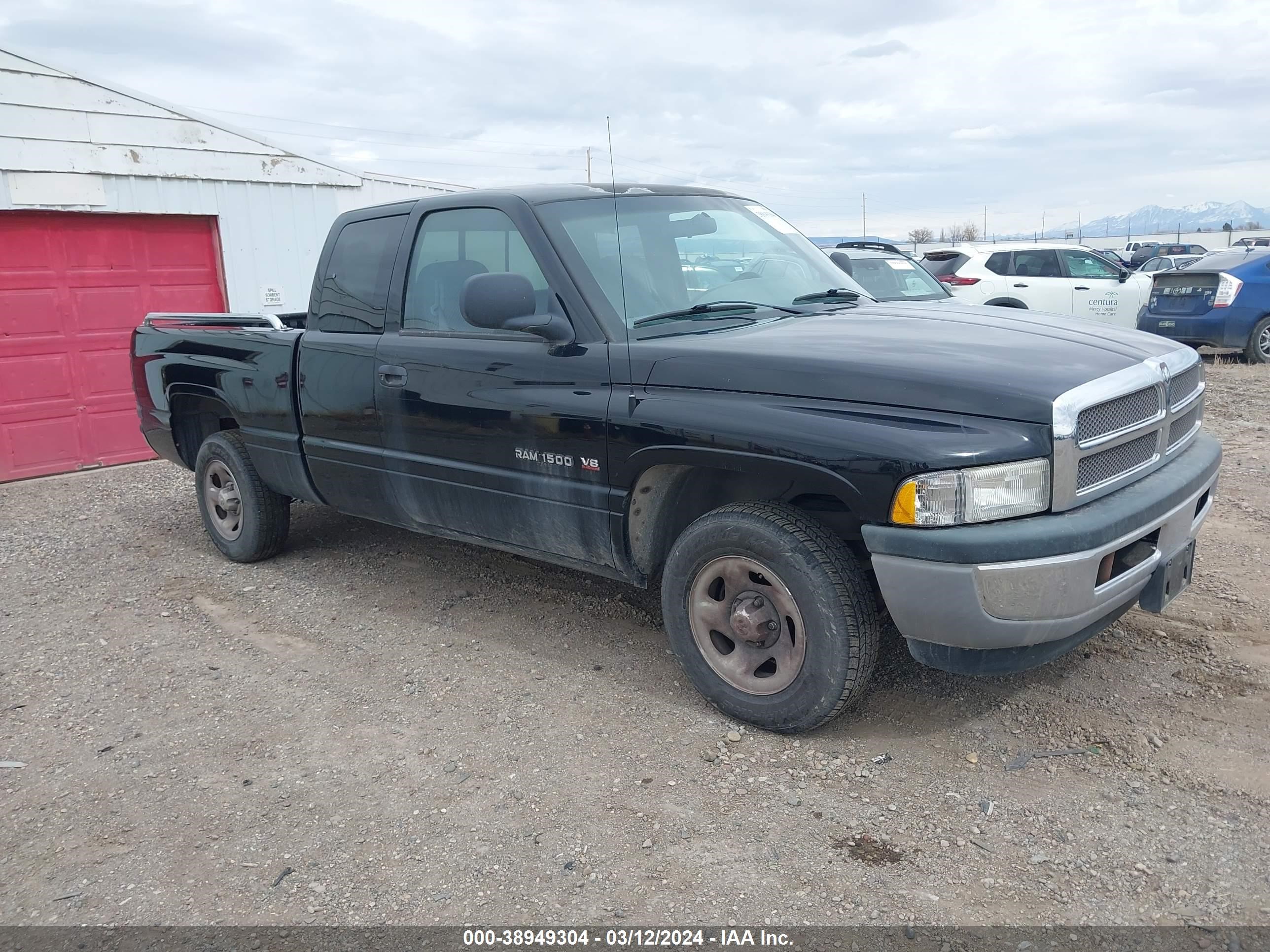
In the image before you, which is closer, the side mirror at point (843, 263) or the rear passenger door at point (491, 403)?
the rear passenger door at point (491, 403)

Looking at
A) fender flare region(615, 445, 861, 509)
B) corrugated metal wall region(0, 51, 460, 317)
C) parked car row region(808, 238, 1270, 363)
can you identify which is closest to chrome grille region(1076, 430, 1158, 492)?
fender flare region(615, 445, 861, 509)

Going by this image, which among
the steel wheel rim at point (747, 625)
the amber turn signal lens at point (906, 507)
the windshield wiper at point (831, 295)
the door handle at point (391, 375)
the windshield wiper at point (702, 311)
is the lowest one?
the steel wheel rim at point (747, 625)

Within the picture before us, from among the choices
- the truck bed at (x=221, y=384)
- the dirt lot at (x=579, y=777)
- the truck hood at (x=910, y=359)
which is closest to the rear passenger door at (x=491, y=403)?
the truck hood at (x=910, y=359)

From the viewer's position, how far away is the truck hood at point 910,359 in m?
2.99

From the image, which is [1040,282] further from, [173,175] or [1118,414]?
[1118,414]

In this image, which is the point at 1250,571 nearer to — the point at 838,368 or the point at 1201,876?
the point at 1201,876

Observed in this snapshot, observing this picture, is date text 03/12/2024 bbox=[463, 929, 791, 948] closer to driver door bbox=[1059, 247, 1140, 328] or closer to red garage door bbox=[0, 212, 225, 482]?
red garage door bbox=[0, 212, 225, 482]

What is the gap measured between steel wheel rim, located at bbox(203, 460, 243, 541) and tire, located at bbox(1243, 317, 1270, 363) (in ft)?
39.0

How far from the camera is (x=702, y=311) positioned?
3.90 m

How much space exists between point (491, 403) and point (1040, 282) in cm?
1145

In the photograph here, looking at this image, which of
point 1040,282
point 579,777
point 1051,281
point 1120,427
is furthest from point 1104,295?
point 579,777

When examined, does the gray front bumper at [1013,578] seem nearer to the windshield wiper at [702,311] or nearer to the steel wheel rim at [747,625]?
the steel wheel rim at [747,625]

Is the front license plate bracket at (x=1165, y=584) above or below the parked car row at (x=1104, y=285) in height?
below

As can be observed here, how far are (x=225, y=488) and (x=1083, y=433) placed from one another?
480cm
